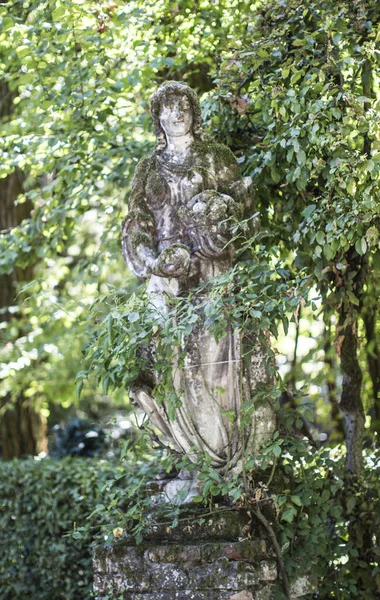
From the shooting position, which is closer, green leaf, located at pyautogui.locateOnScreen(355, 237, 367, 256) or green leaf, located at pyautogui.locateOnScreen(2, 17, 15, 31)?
green leaf, located at pyautogui.locateOnScreen(355, 237, 367, 256)

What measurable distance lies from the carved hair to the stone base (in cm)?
204

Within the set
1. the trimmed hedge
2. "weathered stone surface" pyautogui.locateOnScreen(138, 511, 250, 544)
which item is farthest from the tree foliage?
the trimmed hedge

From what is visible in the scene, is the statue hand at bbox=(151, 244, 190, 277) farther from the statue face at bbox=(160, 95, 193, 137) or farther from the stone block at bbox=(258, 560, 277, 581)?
the stone block at bbox=(258, 560, 277, 581)

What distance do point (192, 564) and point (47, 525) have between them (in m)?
2.89

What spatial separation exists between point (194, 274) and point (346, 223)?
2.76 ft

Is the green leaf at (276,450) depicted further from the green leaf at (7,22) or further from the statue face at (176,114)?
the green leaf at (7,22)

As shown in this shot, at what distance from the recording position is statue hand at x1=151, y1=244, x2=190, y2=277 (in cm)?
479

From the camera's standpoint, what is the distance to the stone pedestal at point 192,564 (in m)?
4.52

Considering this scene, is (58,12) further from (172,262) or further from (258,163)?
(172,262)

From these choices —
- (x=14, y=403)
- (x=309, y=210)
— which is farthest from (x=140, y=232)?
(x=14, y=403)

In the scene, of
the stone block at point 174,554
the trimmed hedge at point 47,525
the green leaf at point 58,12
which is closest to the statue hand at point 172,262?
the stone block at point 174,554

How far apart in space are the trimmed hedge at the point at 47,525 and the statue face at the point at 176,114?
2.98 metres

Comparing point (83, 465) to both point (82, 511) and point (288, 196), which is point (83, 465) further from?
point (288, 196)

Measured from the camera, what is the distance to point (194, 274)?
4957 mm
